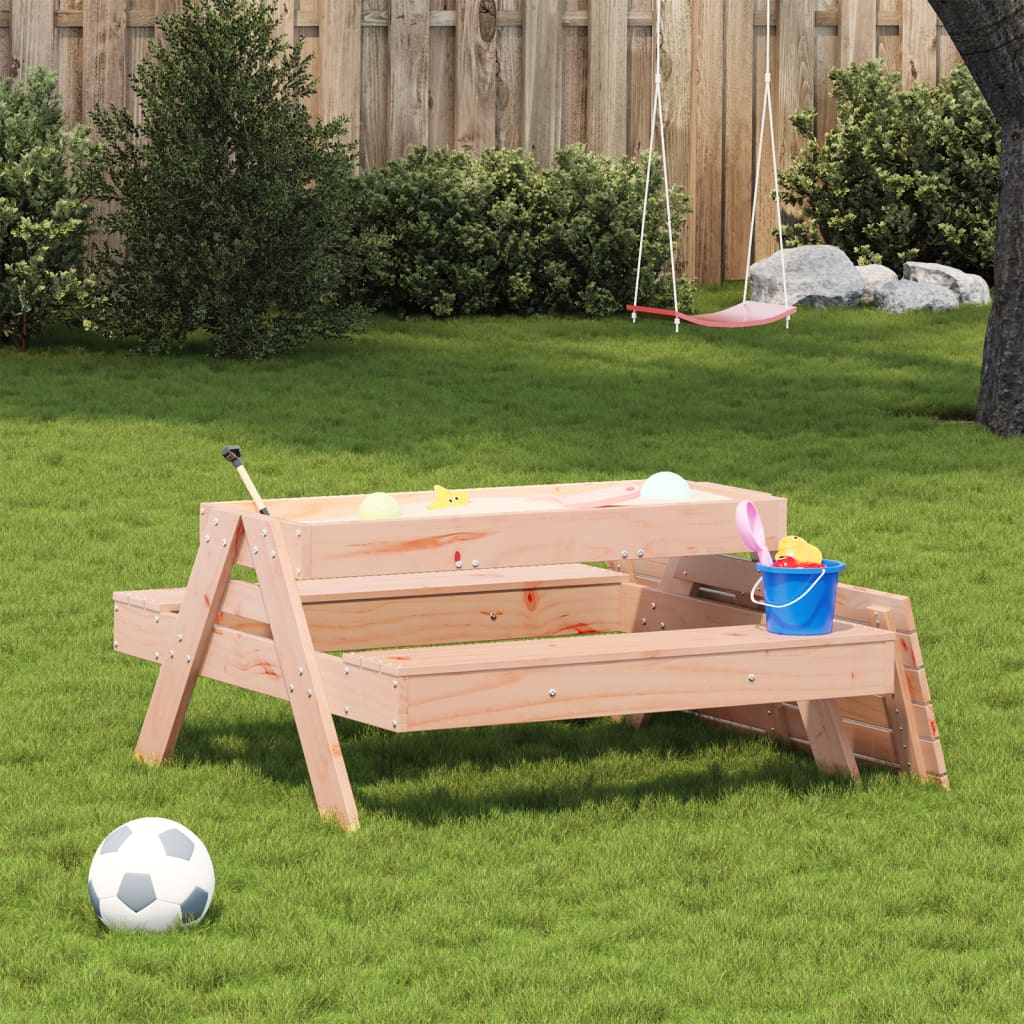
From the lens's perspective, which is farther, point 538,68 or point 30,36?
point 538,68

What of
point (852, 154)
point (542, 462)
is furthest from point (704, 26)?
point (542, 462)

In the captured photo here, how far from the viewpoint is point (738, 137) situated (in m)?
17.6

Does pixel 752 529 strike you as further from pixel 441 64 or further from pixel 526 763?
pixel 441 64

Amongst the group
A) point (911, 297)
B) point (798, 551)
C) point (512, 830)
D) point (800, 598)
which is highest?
point (911, 297)

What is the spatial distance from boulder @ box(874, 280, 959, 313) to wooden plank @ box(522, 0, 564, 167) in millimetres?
3415

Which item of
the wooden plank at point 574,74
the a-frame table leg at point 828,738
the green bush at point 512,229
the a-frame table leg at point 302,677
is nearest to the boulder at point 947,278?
the green bush at point 512,229

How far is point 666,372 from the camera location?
14633 millimetres

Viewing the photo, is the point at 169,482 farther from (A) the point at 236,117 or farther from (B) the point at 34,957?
(B) the point at 34,957

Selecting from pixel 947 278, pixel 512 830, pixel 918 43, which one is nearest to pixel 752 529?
pixel 512 830

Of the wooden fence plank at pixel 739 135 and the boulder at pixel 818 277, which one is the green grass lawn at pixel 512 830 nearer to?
the boulder at pixel 818 277

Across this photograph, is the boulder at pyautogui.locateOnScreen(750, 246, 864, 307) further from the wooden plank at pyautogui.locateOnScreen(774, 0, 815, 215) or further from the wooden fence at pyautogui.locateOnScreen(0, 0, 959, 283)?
the wooden plank at pyautogui.locateOnScreen(774, 0, 815, 215)

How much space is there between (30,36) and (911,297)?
830 cm

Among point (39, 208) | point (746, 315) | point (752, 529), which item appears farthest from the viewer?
point (39, 208)

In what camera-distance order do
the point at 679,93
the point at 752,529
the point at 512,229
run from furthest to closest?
the point at 679,93
the point at 512,229
the point at 752,529
